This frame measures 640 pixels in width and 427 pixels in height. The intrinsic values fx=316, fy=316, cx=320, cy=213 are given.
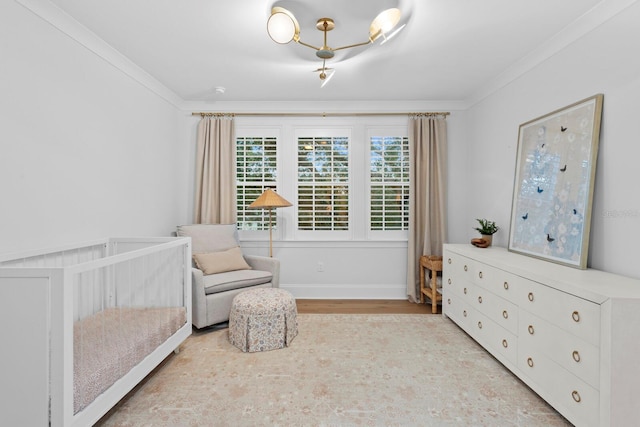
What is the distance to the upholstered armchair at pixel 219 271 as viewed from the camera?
284cm

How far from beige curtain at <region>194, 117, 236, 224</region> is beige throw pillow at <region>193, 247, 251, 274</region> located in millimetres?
576

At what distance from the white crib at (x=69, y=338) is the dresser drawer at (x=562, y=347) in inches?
92.8

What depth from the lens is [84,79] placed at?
7.54 ft

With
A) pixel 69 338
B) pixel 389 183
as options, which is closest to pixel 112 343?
pixel 69 338

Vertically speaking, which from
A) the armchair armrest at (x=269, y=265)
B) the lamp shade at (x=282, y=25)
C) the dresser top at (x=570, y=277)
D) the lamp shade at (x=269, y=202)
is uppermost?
the lamp shade at (x=282, y=25)

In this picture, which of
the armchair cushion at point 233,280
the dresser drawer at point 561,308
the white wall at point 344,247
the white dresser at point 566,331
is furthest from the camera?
the white wall at point 344,247

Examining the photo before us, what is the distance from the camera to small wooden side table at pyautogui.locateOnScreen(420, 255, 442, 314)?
11.3ft

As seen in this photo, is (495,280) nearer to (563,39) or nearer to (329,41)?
(563,39)

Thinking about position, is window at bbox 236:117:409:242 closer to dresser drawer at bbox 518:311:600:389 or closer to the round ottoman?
the round ottoman

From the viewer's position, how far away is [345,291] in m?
3.97

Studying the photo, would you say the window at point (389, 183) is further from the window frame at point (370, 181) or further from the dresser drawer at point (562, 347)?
the dresser drawer at point (562, 347)

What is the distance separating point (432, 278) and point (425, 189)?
3.44 ft

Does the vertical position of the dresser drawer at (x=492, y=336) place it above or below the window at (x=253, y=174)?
below

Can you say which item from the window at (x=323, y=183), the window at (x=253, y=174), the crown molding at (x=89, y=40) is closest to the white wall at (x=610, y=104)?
the window at (x=323, y=183)
